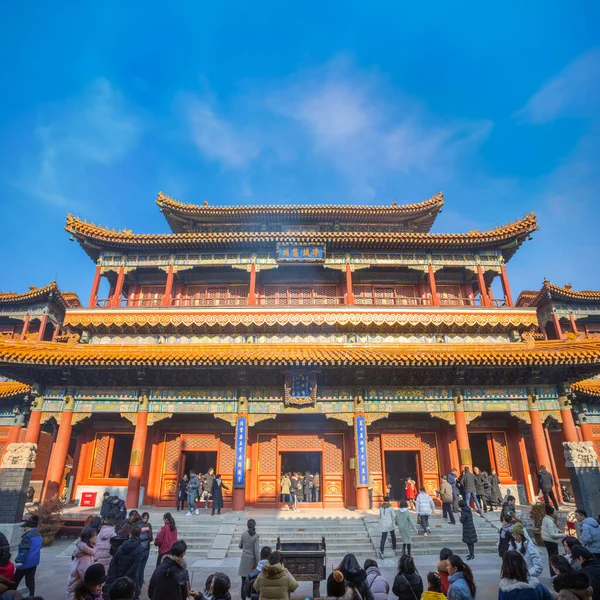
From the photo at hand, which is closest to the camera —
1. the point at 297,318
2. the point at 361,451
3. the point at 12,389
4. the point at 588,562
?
the point at 588,562

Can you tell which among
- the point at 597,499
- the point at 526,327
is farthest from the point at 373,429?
the point at 526,327

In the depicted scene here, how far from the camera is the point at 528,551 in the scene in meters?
5.92

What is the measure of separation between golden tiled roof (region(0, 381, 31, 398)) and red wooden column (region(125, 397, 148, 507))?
7797mm

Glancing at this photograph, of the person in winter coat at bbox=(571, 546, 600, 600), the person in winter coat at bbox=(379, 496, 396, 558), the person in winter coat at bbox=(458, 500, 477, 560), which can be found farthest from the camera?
the person in winter coat at bbox=(379, 496, 396, 558)

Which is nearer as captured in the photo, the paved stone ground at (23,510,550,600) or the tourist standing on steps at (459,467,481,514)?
the paved stone ground at (23,510,550,600)

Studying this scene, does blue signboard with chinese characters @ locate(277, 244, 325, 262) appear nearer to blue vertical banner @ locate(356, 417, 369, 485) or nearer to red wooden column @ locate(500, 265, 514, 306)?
blue vertical banner @ locate(356, 417, 369, 485)

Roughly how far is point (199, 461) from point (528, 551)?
44.3 feet

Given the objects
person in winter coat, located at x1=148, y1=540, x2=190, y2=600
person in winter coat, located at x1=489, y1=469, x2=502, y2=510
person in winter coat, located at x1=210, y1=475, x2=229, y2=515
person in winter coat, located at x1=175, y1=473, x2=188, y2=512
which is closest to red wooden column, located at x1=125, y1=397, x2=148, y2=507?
person in winter coat, located at x1=175, y1=473, x2=188, y2=512

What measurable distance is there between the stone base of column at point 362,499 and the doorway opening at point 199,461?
5.77 meters

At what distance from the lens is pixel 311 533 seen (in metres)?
11.4

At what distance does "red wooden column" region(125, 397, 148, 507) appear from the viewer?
1408 cm

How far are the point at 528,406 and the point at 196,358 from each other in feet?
40.2

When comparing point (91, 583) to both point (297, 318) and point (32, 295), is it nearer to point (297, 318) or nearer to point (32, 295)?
point (297, 318)

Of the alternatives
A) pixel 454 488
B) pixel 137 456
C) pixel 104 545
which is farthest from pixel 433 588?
pixel 137 456
